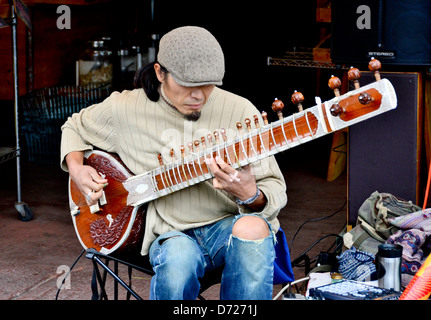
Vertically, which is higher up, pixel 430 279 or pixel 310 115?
pixel 310 115

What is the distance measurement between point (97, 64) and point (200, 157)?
366cm

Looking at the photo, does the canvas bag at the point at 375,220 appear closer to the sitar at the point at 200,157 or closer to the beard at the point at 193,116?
the sitar at the point at 200,157

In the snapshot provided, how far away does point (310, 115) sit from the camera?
6.41 feet

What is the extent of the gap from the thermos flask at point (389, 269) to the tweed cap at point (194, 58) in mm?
727

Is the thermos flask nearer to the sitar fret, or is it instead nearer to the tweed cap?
the sitar fret

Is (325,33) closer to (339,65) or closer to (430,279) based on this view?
(339,65)

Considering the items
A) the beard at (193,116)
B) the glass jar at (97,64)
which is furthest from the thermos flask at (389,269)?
the glass jar at (97,64)

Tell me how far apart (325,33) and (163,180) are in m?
3.47

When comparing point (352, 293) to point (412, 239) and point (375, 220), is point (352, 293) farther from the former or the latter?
point (375, 220)

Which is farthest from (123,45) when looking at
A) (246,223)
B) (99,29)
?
(246,223)

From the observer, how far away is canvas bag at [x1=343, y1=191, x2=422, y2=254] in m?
2.69

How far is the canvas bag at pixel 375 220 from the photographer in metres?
2.69

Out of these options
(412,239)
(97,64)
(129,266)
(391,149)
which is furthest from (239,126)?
(97,64)

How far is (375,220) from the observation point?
276 centimetres
